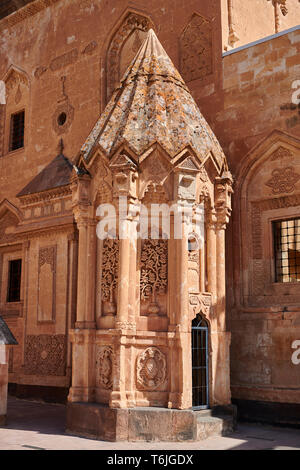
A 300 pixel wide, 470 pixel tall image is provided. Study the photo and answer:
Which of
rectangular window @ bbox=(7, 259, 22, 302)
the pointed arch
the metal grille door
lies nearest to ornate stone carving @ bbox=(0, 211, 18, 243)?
rectangular window @ bbox=(7, 259, 22, 302)

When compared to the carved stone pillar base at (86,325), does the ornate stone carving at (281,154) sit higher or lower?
higher

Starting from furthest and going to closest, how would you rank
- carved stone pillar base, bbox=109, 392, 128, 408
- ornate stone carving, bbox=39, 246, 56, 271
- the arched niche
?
the arched niche < ornate stone carving, bbox=39, 246, 56, 271 < carved stone pillar base, bbox=109, 392, 128, 408

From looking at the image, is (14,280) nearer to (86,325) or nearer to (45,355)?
(45,355)

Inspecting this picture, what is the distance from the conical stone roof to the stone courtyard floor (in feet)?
13.8

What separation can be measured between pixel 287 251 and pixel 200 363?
2901 millimetres

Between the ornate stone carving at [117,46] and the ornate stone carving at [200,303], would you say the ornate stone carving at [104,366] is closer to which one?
the ornate stone carving at [200,303]

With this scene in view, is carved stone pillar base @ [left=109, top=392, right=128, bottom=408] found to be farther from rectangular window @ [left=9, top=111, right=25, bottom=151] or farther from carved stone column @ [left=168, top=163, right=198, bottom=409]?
rectangular window @ [left=9, top=111, right=25, bottom=151]

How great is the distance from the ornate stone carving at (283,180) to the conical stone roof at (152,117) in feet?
4.60

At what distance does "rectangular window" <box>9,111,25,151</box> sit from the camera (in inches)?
597

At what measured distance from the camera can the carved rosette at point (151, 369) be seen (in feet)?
25.2

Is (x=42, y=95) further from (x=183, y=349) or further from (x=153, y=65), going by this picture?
(x=183, y=349)

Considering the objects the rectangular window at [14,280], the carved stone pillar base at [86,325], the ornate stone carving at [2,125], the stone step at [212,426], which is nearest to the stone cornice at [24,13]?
the ornate stone carving at [2,125]

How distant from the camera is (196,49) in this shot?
1128 centimetres

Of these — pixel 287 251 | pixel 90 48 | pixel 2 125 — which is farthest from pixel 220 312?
pixel 2 125
